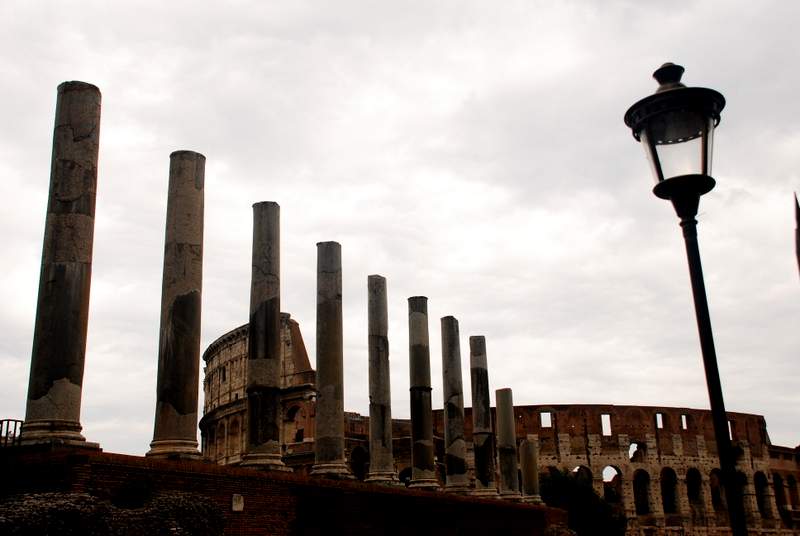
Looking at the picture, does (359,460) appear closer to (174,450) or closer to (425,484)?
(425,484)

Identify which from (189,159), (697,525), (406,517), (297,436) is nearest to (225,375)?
(297,436)

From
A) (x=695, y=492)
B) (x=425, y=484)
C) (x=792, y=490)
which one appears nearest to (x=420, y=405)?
(x=425, y=484)

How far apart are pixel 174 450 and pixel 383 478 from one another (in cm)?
733

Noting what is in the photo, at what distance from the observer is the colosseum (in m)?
38.4

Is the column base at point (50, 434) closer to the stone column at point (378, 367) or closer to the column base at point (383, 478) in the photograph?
the column base at point (383, 478)

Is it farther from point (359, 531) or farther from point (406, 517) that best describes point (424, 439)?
point (359, 531)

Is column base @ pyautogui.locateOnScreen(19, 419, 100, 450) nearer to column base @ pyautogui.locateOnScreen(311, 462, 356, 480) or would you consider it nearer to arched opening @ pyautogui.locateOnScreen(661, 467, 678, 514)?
column base @ pyautogui.locateOnScreen(311, 462, 356, 480)

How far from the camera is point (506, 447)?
2288 centimetres

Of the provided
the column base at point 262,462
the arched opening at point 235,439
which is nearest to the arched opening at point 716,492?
the arched opening at point 235,439

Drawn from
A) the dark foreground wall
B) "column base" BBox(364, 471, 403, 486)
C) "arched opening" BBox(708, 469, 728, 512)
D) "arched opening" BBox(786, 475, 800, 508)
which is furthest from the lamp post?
"arched opening" BBox(786, 475, 800, 508)

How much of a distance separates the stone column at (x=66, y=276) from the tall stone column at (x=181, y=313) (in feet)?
4.58

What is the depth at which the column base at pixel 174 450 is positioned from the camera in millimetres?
10203

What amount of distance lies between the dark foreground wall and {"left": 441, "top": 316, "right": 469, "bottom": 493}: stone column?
18.4 feet

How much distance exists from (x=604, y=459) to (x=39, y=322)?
3399 cm
